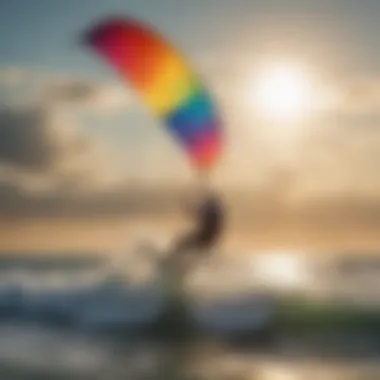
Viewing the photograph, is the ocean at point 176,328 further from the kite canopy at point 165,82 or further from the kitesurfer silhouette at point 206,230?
the kite canopy at point 165,82

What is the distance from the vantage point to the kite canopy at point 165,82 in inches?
90.1

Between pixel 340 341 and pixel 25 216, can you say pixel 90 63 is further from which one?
pixel 340 341

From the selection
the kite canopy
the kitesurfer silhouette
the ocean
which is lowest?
the ocean

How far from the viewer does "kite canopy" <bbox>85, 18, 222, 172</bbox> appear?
229 cm

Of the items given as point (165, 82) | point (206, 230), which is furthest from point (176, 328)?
point (165, 82)

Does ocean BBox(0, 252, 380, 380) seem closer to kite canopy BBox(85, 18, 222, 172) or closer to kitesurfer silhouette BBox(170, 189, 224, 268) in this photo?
kitesurfer silhouette BBox(170, 189, 224, 268)

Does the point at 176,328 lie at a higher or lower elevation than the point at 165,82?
lower

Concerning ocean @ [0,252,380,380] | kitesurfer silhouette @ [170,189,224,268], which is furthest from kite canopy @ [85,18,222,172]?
ocean @ [0,252,380,380]

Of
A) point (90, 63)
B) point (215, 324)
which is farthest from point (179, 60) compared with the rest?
point (215, 324)

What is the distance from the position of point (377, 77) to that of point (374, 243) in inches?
15.6

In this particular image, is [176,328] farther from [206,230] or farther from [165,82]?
[165,82]

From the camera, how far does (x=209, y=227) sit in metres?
2.29

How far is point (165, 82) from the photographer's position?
231 cm

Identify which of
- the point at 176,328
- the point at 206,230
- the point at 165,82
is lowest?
the point at 176,328
